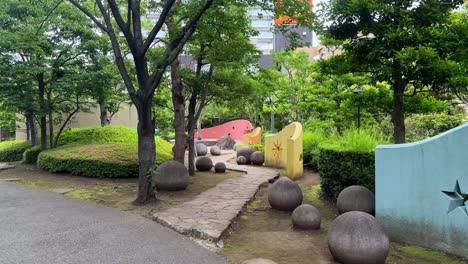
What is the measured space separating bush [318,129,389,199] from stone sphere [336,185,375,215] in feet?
2.44

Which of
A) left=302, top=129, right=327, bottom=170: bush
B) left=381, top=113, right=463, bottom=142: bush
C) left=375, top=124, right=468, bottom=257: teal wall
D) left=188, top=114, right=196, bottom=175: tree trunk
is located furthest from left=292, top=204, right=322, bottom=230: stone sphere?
left=381, top=113, right=463, bottom=142: bush

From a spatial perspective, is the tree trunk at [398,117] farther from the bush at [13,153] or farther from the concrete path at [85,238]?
the bush at [13,153]

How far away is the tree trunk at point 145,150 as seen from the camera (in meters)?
8.23

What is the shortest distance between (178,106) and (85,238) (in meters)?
6.65

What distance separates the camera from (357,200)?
6961mm

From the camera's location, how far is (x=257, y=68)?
13156 mm

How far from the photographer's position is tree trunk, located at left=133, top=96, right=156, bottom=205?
8.23 m

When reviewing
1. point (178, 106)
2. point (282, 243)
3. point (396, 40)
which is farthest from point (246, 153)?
point (282, 243)

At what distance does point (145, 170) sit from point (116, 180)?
3.93m

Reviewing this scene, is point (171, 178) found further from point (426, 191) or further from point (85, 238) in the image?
point (426, 191)

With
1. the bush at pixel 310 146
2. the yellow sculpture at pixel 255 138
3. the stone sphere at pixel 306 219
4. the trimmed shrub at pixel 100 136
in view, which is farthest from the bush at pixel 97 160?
the yellow sculpture at pixel 255 138

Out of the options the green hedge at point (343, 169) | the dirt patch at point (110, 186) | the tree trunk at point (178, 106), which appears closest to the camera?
the green hedge at point (343, 169)

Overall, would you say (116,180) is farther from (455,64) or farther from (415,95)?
(455,64)

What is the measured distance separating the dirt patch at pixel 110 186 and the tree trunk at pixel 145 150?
0.87ft
